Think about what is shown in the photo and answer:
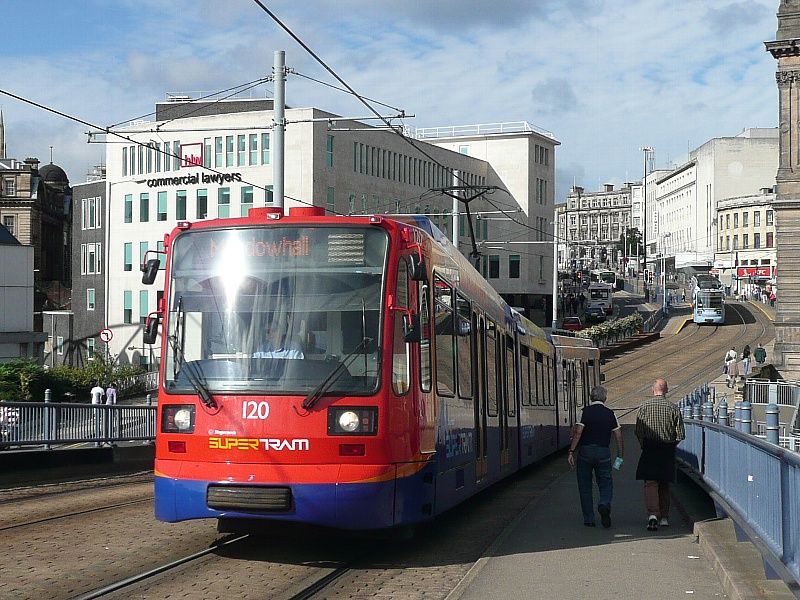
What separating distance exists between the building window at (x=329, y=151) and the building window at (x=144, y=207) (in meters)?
12.5

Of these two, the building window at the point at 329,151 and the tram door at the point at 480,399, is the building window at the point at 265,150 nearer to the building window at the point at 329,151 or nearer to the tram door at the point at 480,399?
the building window at the point at 329,151

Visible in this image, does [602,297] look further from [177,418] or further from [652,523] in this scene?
[177,418]

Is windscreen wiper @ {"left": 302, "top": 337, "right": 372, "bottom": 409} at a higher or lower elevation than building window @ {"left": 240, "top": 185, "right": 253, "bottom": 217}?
lower

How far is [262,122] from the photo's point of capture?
241 feet

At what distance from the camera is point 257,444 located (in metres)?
11.0

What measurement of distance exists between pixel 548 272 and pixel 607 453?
91.7 m

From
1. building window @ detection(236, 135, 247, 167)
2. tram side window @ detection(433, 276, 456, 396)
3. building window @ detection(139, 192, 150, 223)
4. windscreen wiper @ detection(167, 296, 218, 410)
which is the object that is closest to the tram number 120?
windscreen wiper @ detection(167, 296, 218, 410)

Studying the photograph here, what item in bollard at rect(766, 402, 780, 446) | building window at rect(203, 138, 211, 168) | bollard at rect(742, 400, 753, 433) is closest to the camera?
bollard at rect(766, 402, 780, 446)

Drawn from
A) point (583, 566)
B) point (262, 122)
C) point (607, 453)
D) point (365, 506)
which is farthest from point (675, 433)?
point (262, 122)

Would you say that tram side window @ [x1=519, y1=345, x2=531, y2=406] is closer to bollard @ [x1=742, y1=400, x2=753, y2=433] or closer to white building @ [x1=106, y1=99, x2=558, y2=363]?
bollard @ [x1=742, y1=400, x2=753, y2=433]

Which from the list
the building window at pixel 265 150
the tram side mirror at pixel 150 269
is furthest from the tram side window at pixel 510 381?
the building window at pixel 265 150

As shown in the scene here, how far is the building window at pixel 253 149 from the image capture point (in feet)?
241

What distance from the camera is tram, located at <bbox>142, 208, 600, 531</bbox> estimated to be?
10.9 m

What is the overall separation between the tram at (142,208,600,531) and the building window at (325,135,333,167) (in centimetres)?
6158
